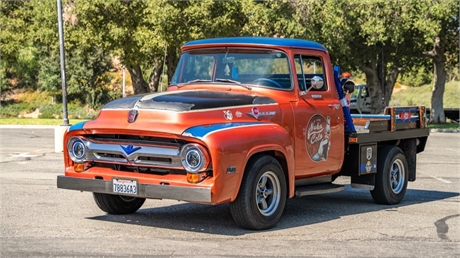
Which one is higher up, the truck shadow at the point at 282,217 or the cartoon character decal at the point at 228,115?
the cartoon character decal at the point at 228,115

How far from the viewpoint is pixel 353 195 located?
1259 centimetres

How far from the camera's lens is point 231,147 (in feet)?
27.3

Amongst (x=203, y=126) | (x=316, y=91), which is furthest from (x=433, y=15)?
(x=203, y=126)

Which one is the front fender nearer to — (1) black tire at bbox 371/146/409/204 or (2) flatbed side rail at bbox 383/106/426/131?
(1) black tire at bbox 371/146/409/204

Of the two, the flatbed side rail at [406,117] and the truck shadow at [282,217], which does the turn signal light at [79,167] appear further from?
the flatbed side rail at [406,117]

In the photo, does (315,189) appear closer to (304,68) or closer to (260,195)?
(260,195)

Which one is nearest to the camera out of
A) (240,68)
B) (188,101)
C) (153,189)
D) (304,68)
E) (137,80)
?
(153,189)

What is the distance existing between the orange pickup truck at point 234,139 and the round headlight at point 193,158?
0.01 metres

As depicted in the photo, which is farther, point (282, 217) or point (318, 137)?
point (318, 137)

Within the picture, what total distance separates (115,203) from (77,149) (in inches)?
38.0

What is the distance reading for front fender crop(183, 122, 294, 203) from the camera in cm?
817

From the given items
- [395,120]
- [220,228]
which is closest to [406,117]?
[395,120]

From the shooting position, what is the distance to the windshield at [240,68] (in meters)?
9.85

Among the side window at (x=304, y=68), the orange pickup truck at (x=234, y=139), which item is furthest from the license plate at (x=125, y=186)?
the side window at (x=304, y=68)
